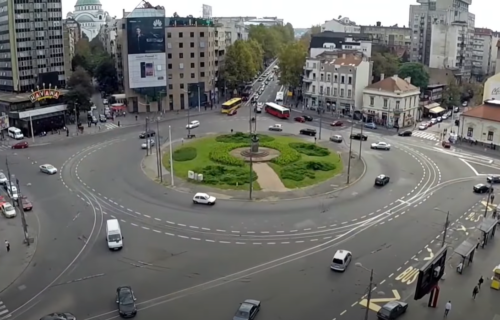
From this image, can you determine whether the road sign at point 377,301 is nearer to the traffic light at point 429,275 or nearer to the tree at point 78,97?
the traffic light at point 429,275

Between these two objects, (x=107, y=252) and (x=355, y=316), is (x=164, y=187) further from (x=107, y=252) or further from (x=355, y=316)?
(x=355, y=316)

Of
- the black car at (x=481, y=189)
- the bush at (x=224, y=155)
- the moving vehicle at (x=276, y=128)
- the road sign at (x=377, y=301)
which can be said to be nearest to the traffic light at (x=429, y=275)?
the road sign at (x=377, y=301)

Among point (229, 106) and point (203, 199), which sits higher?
point (229, 106)

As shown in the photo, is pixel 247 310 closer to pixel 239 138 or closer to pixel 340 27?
pixel 239 138

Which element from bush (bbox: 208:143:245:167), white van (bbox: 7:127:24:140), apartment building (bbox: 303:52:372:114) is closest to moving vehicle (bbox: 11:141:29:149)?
white van (bbox: 7:127:24:140)

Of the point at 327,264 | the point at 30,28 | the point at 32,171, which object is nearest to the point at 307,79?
the point at 30,28

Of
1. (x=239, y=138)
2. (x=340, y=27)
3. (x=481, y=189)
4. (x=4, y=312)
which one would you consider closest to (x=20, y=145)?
(x=239, y=138)
